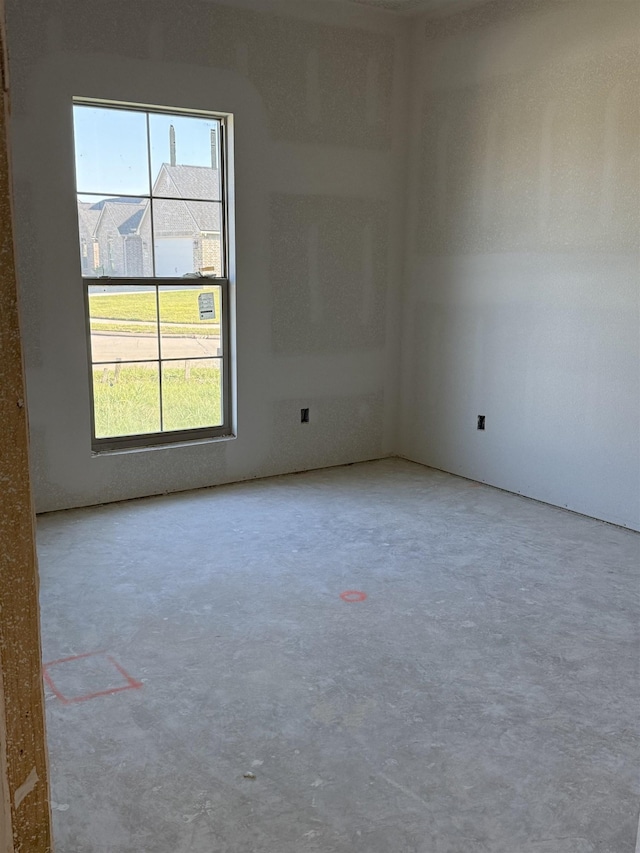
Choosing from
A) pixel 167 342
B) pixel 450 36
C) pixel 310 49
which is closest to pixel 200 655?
pixel 167 342

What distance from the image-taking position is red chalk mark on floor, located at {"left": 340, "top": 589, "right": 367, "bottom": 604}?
3.29 meters

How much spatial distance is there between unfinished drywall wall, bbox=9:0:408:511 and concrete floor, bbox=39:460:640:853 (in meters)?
0.66

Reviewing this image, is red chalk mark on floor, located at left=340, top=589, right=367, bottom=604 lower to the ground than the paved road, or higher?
lower

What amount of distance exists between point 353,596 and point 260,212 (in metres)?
2.68

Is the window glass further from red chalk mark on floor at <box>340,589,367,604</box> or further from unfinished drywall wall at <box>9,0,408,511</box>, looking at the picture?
red chalk mark on floor at <box>340,589,367,604</box>

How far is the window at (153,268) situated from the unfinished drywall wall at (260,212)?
0.11m

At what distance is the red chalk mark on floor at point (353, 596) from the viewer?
10.8ft

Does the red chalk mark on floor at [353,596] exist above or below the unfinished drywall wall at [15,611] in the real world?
below

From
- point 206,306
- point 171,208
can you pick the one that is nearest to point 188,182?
point 171,208

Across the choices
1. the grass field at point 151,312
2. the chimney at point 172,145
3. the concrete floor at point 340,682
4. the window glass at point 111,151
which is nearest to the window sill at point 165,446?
the concrete floor at point 340,682

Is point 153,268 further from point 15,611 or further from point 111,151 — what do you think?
point 15,611

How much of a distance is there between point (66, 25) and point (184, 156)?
919mm

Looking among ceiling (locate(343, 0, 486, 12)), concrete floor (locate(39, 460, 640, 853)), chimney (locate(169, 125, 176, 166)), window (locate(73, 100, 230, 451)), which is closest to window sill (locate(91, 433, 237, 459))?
window (locate(73, 100, 230, 451))

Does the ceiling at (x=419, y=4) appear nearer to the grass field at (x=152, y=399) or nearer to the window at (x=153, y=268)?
the window at (x=153, y=268)
